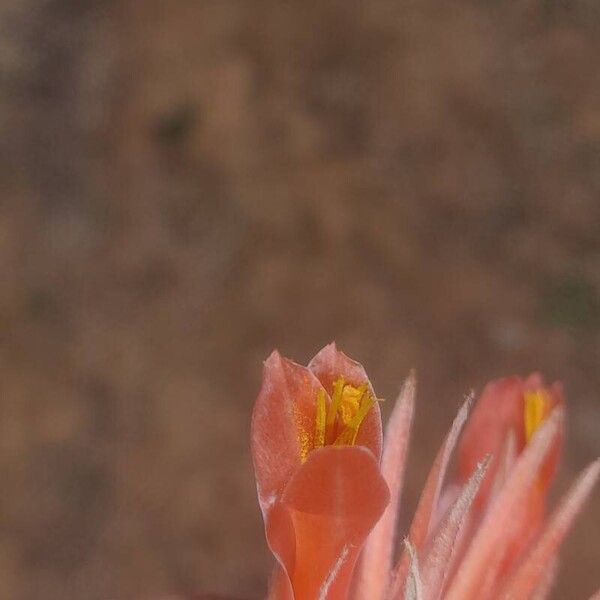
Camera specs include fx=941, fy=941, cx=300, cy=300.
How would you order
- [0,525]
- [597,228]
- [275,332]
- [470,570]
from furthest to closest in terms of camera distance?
1. [597,228]
2. [275,332]
3. [0,525]
4. [470,570]

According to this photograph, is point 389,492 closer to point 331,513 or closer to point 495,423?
point 331,513

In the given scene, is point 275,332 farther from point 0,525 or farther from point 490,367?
point 0,525

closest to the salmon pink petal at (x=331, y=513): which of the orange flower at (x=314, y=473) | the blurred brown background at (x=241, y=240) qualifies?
the orange flower at (x=314, y=473)

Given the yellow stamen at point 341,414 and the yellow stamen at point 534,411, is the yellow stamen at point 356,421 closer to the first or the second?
the yellow stamen at point 341,414

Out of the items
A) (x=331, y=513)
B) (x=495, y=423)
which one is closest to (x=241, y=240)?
(x=495, y=423)

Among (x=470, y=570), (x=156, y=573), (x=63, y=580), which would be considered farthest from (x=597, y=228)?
(x=470, y=570)

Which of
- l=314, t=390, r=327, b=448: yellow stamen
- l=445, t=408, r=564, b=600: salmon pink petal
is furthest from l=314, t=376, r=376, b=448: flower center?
l=445, t=408, r=564, b=600: salmon pink petal

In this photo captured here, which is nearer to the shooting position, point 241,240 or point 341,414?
point 341,414
